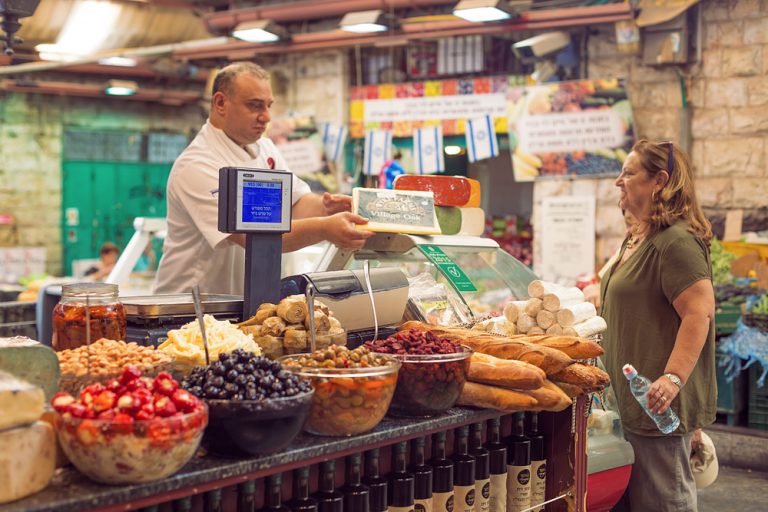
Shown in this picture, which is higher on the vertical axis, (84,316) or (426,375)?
(84,316)

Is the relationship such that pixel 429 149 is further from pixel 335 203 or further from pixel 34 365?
pixel 34 365

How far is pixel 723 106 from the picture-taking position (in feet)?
24.4

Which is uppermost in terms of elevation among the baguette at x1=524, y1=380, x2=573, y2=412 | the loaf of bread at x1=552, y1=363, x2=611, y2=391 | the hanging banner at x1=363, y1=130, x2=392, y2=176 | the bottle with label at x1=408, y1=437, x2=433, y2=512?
the hanging banner at x1=363, y1=130, x2=392, y2=176

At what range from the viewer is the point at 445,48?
884 centimetres

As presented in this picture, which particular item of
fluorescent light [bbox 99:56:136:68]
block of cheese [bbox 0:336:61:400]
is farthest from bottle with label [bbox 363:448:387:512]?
fluorescent light [bbox 99:56:136:68]

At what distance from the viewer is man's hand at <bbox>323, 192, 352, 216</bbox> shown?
3.78 meters

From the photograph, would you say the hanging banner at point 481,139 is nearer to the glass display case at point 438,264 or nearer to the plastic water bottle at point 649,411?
the glass display case at point 438,264

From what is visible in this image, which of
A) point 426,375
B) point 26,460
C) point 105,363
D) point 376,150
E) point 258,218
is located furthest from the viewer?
point 376,150

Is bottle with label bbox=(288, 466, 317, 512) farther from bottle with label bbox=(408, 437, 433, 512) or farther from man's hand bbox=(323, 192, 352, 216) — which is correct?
man's hand bbox=(323, 192, 352, 216)

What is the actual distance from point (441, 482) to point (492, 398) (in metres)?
0.28

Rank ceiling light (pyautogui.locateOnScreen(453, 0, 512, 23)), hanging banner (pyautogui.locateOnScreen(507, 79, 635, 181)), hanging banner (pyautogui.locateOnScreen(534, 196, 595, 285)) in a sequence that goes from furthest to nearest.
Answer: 1. hanging banner (pyautogui.locateOnScreen(534, 196, 595, 285))
2. hanging banner (pyautogui.locateOnScreen(507, 79, 635, 181))
3. ceiling light (pyautogui.locateOnScreen(453, 0, 512, 23))

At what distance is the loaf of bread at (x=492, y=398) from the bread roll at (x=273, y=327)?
54cm

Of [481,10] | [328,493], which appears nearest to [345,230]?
[328,493]

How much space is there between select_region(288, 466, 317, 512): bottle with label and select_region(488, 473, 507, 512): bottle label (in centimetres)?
78
